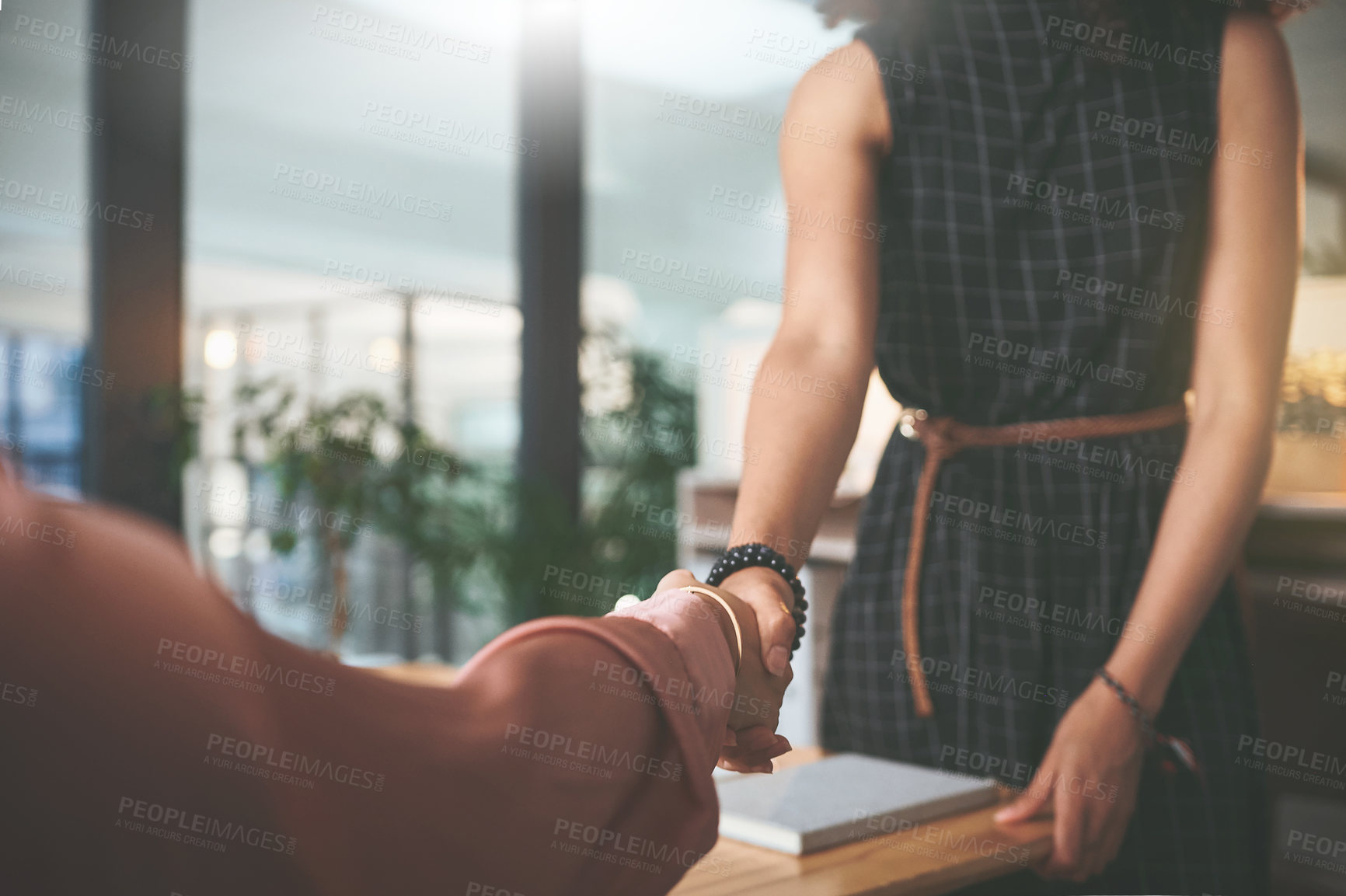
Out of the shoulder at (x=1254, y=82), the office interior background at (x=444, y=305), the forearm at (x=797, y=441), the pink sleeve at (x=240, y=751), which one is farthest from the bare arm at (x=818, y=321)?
the office interior background at (x=444, y=305)

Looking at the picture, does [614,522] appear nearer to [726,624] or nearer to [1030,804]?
[1030,804]

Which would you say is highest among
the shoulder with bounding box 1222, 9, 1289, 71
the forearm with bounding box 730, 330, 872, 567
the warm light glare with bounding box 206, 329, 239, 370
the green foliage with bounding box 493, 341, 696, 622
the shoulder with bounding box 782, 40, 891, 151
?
the shoulder with bounding box 1222, 9, 1289, 71

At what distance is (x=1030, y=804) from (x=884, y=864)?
0.21 metres

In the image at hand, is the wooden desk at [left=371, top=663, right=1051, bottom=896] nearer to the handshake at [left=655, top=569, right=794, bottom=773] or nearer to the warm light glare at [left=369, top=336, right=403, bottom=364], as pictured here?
the handshake at [left=655, top=569, right=794, bottom=773]

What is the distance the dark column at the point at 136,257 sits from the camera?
2.58 metres

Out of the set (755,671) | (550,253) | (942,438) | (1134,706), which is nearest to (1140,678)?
(1134,706)

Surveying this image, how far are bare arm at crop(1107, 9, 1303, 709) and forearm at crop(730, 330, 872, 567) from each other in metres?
0.34

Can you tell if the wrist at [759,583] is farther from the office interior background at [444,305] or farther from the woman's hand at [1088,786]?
the office interior background at [444,305]

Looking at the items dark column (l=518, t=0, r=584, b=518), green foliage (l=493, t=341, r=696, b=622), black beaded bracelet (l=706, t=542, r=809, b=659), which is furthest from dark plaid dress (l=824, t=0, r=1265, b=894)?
dark column (l=518, t=0, r=584, b=518)

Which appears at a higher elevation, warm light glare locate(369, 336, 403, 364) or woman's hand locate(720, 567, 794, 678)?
warm light glare locate(369, 336, 403, 364)

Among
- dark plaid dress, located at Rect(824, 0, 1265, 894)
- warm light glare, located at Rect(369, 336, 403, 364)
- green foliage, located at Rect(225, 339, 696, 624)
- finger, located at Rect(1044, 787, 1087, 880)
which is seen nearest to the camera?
finger, located at Rect(1044, 787, 1087, 880)

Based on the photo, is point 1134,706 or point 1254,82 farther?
point 1254,82

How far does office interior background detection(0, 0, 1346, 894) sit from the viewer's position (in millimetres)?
2576

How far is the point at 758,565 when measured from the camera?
0.88 metres
